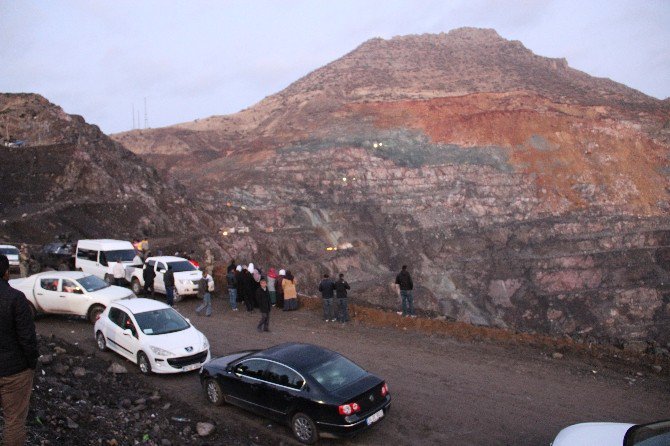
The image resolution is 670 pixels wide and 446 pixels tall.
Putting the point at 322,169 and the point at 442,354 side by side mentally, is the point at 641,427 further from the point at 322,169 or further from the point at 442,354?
the point at 322,169

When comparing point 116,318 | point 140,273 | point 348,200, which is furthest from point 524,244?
point 116,318

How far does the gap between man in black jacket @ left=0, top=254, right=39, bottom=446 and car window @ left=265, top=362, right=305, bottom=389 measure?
420 cm

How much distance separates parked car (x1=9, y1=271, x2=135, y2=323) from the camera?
1575 cm

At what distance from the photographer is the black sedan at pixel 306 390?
8414mm


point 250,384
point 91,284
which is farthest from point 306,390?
point 91,284

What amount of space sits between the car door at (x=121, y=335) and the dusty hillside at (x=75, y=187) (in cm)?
2273

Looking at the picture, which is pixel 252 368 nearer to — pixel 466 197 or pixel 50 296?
pixel 50 296

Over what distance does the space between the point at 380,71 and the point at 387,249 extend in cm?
5014

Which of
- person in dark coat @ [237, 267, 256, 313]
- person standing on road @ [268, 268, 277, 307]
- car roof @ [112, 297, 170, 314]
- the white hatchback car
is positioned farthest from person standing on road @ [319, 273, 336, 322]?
car roof @ [112, 297, 170, 314]

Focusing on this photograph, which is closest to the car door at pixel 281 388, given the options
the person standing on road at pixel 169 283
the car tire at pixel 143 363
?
the car tire at pixel 143 363

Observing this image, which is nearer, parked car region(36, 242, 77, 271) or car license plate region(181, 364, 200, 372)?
car license plate region(181, 364, 200, 372)

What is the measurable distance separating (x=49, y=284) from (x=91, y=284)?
1251 mm

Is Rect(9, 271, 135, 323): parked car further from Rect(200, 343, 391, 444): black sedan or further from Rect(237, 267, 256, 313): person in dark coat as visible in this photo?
Rect(200, 343, 391, 444): black sedan

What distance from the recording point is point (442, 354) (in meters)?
13.8
